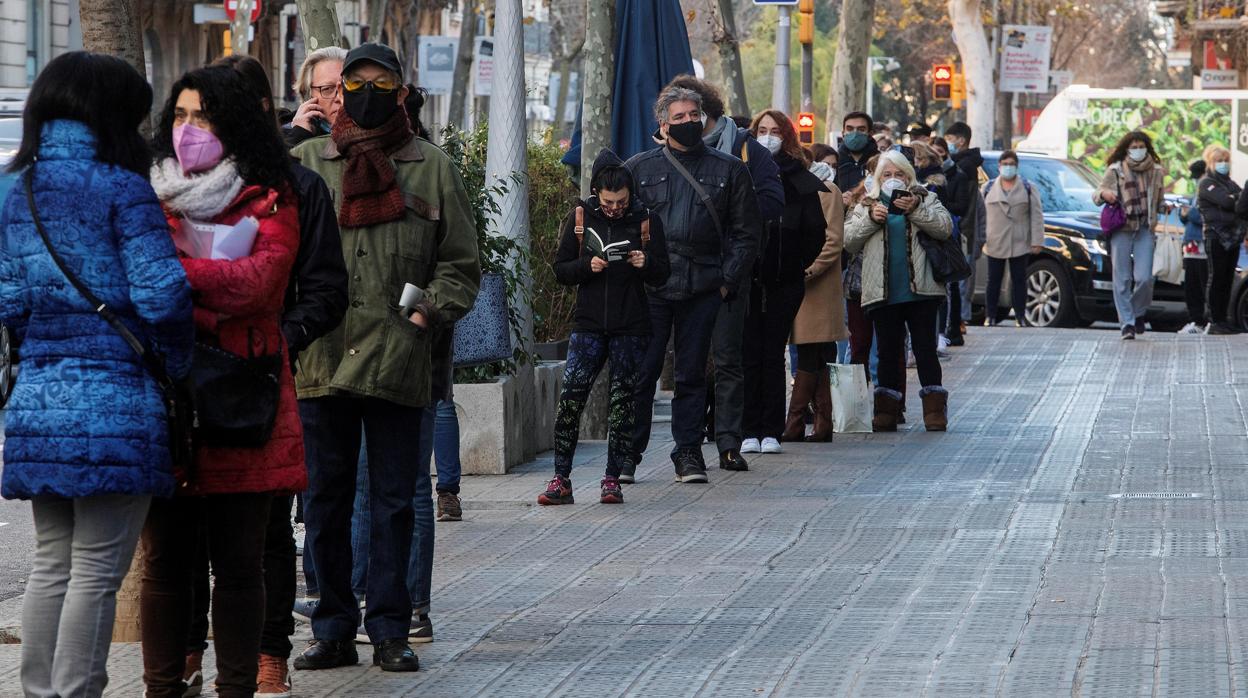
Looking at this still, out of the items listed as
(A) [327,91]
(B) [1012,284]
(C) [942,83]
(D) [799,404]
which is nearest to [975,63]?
(C) [942,83]

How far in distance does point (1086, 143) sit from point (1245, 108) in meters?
2.13

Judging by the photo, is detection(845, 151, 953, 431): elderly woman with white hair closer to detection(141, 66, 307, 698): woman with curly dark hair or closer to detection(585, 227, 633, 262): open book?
detection(585, 227, 633, 262): open book

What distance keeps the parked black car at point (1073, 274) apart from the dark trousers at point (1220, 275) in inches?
54.2

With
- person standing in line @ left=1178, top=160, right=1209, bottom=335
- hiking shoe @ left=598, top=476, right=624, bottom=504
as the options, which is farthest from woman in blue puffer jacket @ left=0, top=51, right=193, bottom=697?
person standing in line @ left=1178, top=160, right=1209, bottom=335

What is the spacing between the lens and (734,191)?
11.0m

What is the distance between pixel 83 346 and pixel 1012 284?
18.3 m

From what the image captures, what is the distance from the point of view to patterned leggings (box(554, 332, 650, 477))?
1038cm

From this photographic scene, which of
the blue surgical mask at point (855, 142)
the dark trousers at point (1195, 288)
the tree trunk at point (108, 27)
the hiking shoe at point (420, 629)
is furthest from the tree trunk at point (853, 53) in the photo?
the hiking shoe at point (420, 629)

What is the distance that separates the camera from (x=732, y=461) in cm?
1168

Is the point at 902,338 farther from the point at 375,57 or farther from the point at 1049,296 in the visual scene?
the point at 1049,296

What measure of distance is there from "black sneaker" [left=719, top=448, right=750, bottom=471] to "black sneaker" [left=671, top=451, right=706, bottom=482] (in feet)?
1.53

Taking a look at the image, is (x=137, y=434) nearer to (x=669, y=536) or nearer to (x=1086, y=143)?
(x=669, y=536)

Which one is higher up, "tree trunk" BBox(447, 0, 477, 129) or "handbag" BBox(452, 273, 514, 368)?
"tree trunk" BBox(447, 0, 477, 129)

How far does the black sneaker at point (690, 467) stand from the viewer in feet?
36.7
